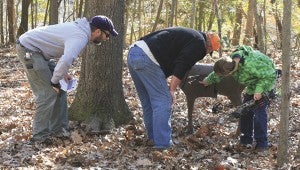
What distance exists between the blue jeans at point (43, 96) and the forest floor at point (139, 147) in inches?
12.6

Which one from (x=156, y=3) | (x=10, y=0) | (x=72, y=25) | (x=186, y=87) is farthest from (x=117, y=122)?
(x=156, y=3)

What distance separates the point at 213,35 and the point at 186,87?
4.51 ft

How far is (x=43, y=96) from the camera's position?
6586 millimetres

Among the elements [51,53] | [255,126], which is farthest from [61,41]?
[255,126]

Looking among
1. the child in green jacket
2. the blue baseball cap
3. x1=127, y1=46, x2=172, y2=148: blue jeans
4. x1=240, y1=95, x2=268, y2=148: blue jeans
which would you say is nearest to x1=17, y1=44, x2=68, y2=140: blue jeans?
the blue baseball cap

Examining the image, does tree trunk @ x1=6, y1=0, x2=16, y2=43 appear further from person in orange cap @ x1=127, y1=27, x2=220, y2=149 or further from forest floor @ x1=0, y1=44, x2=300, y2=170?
person in orange cap @ x1=127, y1=27, x2=220, y2=149

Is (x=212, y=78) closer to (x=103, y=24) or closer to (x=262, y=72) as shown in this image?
(x=262, y=72)

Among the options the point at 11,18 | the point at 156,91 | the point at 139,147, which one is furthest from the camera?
the point at 11,18

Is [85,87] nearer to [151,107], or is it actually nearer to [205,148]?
[151,107]

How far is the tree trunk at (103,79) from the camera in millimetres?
7273

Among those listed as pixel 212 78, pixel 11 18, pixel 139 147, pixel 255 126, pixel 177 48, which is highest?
pixel 11 18

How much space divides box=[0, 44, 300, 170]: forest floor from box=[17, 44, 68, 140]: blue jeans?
32 centimetres

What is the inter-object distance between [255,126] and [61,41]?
299 centimetres

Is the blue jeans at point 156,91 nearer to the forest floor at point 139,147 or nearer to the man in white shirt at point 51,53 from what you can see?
the forest floor at point 139,147
